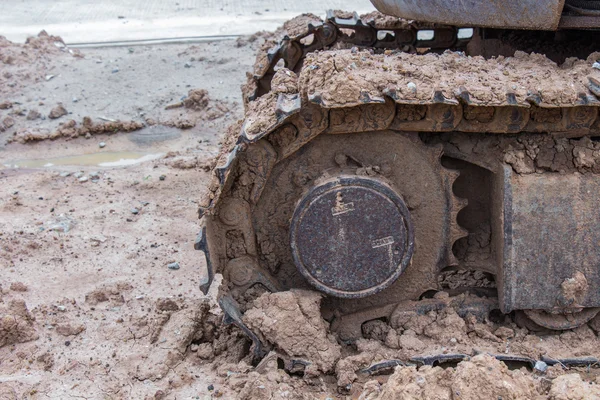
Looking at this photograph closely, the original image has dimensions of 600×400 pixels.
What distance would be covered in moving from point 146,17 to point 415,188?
9544 mm

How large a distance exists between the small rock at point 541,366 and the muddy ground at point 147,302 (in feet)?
0.07

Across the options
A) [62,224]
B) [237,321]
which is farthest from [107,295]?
[237,321]

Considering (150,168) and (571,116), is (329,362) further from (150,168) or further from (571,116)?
(150,168)

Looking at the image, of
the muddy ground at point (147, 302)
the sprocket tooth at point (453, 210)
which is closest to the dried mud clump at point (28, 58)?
the muddy ground at point (147, 302)

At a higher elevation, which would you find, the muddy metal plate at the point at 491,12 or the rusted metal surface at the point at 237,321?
the muddy metal plate at the point at 491,12

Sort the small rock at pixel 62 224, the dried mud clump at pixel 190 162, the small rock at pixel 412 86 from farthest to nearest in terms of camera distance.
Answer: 1. the dried mud clump at pixel 190 162
2. the small rock at pixel 62 224
3. the small rock at pixel 412 86

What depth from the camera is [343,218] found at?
364 centimetres

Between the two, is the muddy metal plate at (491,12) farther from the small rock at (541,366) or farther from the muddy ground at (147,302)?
the small rock at (541,366)

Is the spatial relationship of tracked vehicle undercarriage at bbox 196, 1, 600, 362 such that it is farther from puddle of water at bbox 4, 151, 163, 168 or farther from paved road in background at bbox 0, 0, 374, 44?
paved road in background at bbox 0, 0, 374, 44

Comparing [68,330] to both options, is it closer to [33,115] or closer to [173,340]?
[173,340]

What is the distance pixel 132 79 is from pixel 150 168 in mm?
2647

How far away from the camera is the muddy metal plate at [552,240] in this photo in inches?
142

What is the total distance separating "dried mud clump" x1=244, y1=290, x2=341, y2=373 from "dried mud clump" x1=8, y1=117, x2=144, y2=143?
4.36 meters

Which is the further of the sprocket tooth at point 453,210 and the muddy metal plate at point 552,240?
the sprocket tooth at point 453,210
